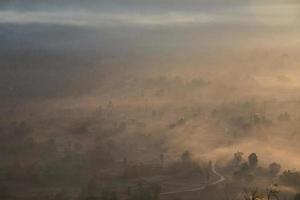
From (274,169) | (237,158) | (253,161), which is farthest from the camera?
(237,158)

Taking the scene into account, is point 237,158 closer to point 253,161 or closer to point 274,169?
point 253,161

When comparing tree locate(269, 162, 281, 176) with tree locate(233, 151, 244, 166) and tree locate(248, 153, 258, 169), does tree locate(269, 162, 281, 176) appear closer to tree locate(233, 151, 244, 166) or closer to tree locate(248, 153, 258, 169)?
tree locate(248, 153, 258, 169)

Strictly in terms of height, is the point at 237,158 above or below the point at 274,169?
above

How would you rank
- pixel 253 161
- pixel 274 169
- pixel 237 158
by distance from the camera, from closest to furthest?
pixel 274 169, pixel 253 161, pixel 237 158

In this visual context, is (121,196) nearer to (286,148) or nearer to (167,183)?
(167,183)

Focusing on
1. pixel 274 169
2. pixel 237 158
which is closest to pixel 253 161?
pixel 237 158

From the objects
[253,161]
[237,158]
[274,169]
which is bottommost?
[274,169]

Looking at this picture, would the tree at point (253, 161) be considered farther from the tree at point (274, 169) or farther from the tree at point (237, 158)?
the tree at point (274, 169)

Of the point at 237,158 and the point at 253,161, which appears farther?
the point at 237,158

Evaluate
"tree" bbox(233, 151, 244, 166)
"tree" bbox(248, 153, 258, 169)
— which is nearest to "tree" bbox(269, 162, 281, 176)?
"tree" bbox(248, 153, 258, 169)
